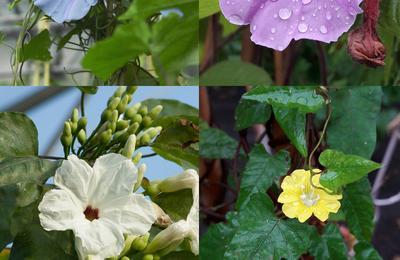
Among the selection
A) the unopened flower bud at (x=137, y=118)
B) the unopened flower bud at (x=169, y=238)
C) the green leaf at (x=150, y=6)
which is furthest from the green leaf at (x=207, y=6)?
the unopened flower bud at (x=169, y=238)

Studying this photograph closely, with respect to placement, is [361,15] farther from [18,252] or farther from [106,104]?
[18,252]

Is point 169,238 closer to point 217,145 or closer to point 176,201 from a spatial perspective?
point 176,201

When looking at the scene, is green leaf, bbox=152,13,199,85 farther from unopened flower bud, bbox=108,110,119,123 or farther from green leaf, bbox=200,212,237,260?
green leaf, bbox=200,212,237,260

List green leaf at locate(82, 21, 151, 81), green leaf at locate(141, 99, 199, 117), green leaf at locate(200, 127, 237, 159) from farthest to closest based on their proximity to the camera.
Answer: green leaf at locate(200, 127, 237, 159)
green leaf at locate(141, 99, 199, 117)
green leaf at locate(82, 21, 151, 81)

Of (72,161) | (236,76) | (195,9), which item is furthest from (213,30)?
(72,161)

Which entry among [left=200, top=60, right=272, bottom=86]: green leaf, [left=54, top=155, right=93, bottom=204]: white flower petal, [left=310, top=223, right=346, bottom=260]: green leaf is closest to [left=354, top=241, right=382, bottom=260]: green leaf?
[left=310, top=223, right=346, bottom=260]: green leaf
